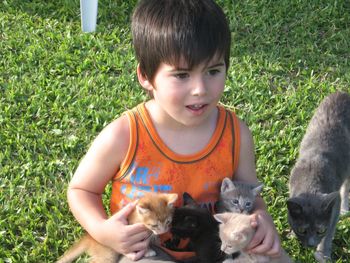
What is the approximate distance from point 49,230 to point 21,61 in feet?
7.39

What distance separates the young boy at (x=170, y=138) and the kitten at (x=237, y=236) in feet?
0.19

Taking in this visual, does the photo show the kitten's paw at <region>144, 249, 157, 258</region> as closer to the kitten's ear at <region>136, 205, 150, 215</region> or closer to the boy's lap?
the boy's lap

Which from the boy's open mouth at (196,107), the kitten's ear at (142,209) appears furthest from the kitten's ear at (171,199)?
the boy's open mouth at (196,107)

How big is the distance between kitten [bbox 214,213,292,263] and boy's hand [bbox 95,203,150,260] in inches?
16.8

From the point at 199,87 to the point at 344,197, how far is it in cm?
224

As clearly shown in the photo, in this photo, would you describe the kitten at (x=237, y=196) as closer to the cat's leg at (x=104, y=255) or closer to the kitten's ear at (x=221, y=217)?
the kitten's ear at (x=221, y=217)

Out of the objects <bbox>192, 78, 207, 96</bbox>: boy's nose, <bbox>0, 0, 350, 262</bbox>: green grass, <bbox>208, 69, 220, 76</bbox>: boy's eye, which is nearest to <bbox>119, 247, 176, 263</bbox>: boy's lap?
<bbox>0, 0, 350, 262</bbox>: green grass

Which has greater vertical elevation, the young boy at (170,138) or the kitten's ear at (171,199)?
the young boy at (170,138)

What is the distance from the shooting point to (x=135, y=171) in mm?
3215

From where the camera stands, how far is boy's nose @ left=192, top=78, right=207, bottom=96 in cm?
283

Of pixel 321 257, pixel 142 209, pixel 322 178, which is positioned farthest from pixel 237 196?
pixel 322 178

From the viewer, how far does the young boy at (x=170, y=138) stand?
286 cm

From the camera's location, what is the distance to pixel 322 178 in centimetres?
417

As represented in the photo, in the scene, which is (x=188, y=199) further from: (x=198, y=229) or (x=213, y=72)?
(x=213, y=72)
